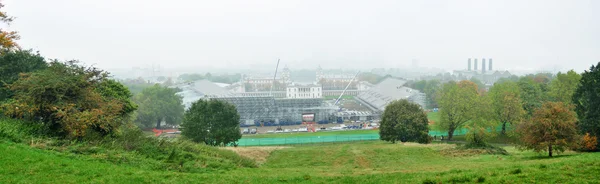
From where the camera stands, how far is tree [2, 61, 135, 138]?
11688mm

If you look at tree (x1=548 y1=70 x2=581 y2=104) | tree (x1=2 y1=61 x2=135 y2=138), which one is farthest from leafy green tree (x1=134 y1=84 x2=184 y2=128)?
tree (x1=548 y1=70 x2=581 y2=104)

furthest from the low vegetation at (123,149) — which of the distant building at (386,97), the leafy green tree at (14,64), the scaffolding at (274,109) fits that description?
the distant building at (386,97)

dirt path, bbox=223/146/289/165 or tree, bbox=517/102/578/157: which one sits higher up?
tree, bbox=517/102/578/157

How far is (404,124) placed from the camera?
75.9ft

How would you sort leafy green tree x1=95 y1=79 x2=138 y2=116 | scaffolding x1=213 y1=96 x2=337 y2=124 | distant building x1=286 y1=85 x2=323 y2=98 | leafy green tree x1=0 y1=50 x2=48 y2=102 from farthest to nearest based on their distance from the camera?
distant building x1=286 y1=85 x2=323 y2=98 → scaffolding x1=213 y1=96 x2=337 y2=124 → leafy green tree x1=0 y1=50 x2=48 y2=102 → leafy green tree x1=95 y1=79 x2=138 y2=116

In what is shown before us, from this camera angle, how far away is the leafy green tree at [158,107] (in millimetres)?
38250

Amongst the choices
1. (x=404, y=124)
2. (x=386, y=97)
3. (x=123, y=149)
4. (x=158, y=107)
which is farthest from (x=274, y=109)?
(x=123, y=149)

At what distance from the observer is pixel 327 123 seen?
43.8m

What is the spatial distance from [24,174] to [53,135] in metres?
4.93

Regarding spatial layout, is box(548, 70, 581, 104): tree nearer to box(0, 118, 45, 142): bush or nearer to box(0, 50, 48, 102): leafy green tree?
box(0, 118, 45, 142): bush

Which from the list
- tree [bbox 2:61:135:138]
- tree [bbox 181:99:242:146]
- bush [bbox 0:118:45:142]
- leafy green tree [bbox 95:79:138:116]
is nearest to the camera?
bush [bbox 0:118:45:142]

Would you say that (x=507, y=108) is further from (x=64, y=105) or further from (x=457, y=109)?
(x=64, y=105)

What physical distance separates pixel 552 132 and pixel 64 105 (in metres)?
16.4

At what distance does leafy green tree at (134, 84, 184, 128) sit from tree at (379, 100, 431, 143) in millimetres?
23778
